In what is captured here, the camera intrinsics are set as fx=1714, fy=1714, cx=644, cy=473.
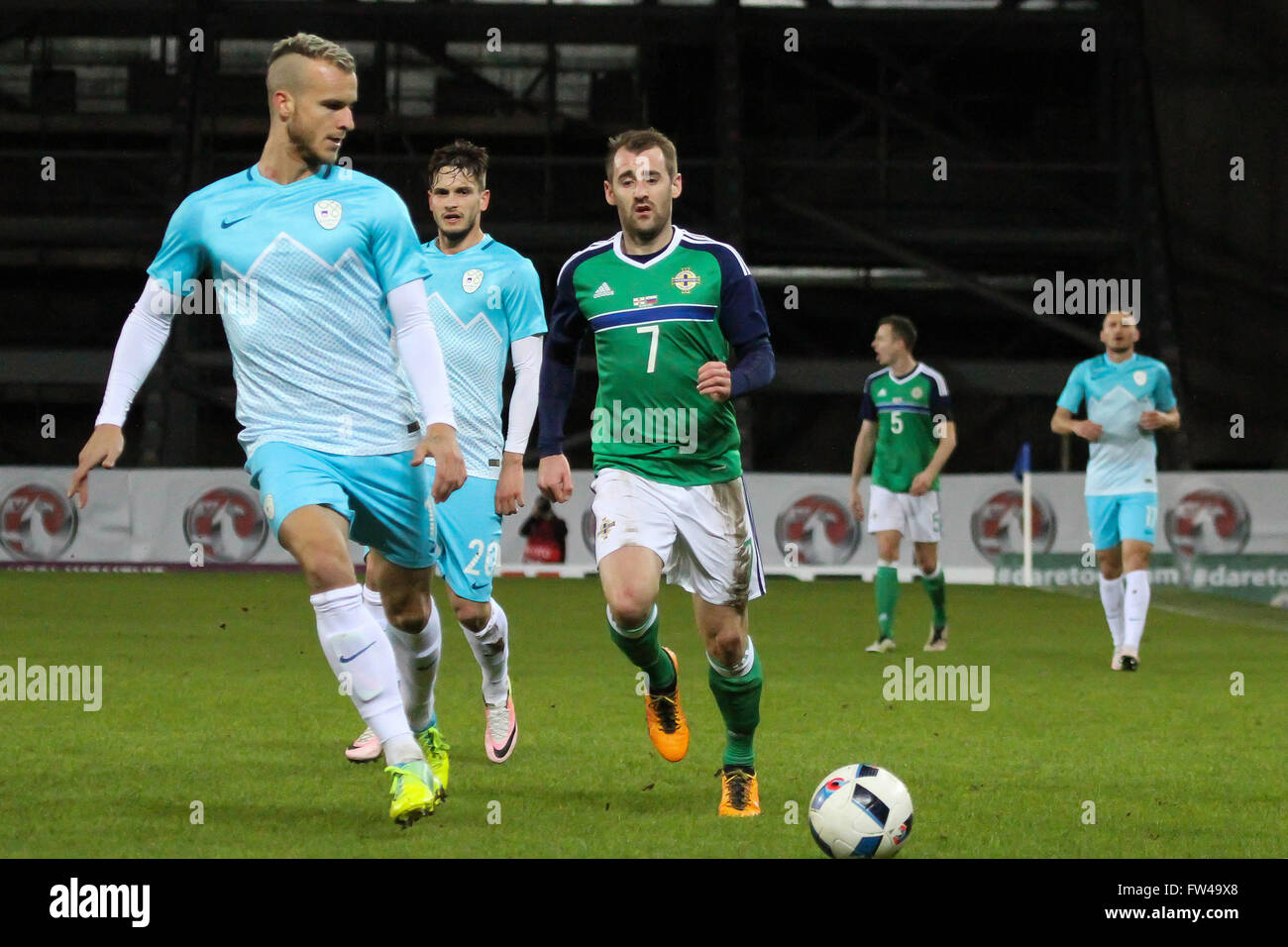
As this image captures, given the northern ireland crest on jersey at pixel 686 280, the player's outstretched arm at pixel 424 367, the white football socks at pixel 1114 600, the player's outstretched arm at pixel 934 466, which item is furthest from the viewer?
the player's outstretched arm at pixel 934 466

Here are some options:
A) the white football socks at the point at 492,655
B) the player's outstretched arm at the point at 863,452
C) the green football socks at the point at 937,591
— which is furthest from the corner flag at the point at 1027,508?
the white football socks at the point at 492,655

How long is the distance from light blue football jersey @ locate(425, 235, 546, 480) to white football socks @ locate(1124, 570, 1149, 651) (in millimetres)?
5251

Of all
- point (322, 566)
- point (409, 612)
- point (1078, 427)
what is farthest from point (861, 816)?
point (1078, 427)

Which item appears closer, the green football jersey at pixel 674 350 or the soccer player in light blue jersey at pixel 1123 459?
the green football jersey at pixel 674 350

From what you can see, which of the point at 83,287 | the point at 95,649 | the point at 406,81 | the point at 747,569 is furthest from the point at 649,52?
the point at 747,569

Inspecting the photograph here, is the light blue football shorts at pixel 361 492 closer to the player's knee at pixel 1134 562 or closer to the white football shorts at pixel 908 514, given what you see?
the player's knee at pixel 1134 562

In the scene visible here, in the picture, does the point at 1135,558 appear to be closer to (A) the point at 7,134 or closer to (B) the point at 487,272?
(B) the point at 487,272

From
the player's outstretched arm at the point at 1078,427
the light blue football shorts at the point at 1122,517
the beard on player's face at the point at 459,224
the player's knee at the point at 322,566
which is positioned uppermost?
the beard on player's face at the point at 459,224

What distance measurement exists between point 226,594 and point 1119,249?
1532 cm

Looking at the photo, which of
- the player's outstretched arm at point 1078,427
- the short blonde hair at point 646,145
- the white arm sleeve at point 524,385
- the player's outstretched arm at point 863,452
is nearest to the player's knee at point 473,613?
the white arm sleeve at point 524,385

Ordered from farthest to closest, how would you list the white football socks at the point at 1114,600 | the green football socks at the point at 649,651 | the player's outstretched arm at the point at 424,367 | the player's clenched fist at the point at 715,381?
the white football socks at the point at 1114,600
the green football socks at the point at 649,651
the player's clenched fist at the point at 715,381
the player's outstretched arm at the point at 424,367

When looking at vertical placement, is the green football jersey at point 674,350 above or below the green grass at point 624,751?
above

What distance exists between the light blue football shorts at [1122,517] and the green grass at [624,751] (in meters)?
0.84

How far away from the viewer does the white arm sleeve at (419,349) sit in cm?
505
